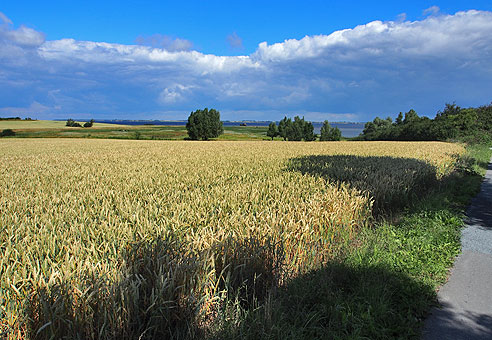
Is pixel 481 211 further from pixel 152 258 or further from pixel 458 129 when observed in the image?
pixel 458 129

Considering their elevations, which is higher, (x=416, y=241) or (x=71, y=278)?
(x=71, y=278)

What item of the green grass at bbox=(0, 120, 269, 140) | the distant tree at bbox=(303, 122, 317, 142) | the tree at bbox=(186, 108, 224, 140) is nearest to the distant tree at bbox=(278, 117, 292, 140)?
the distant tree at bbox=(303, 122, 317, 142)

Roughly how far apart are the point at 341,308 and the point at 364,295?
52 cm

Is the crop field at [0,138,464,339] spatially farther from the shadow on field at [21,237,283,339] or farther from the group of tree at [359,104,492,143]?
the group of tree at [359,104,492,143]

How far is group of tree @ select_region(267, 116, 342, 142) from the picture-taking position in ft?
330

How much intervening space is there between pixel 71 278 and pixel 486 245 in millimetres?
6787

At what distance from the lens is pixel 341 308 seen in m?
3.18

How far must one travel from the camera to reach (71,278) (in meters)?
2.28

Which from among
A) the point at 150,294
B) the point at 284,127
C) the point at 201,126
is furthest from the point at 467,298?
the point at 284,127

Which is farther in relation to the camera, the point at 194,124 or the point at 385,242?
the point at 194,124

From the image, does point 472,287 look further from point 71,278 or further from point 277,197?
point 71,278

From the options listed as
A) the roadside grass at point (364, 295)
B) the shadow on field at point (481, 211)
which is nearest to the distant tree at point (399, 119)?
the shadow on field at point (481, 211)

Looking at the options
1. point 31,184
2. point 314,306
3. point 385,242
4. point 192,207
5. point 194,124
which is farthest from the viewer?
point 194,124

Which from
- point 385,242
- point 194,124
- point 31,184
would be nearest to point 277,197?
point 385,242
